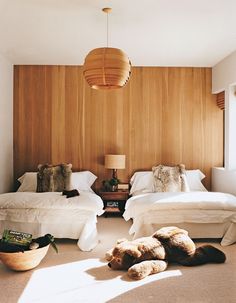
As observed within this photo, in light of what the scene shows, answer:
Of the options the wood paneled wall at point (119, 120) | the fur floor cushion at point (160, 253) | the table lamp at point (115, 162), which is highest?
the wood paneled wall at point (119, 120)

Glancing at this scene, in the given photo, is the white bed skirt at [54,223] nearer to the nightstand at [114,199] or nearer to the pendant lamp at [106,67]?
the nightstand at [114,199]

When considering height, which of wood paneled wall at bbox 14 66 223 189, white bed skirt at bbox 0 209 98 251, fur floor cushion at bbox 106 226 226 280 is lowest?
fur floor cushion at bbox 106 226 226 280

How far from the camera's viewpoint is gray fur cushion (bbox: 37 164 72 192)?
16.5 feet

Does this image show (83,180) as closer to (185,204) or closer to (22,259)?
(185,204)

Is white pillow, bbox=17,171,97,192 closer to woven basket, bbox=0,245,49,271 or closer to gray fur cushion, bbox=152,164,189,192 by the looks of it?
gray fur cushion, bbox=152,164,189,192

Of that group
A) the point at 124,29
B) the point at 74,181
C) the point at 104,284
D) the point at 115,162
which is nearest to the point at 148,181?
the point at 115,162

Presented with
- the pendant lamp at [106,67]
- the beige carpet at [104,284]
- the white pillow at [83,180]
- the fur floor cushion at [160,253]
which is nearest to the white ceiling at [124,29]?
the pendant lamp at [106,67]

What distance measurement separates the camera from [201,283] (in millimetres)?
3043

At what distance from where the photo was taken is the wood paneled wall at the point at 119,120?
588 centimetres

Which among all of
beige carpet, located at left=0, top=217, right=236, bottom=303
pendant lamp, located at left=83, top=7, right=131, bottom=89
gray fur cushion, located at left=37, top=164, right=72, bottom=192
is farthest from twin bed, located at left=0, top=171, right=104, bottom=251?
pendant lamp, located at left=83, top=7, right=131, bottom=89

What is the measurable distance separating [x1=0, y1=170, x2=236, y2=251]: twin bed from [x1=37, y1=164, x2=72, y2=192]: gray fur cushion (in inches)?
27.3

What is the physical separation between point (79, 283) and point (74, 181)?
8.14 ft

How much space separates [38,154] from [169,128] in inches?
88.8

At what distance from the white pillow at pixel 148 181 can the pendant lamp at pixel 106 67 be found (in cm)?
240
